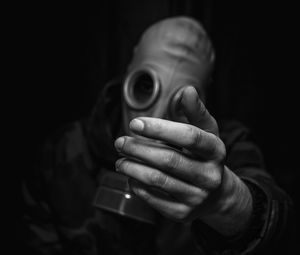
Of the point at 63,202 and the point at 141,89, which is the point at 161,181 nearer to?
the point at 141,89

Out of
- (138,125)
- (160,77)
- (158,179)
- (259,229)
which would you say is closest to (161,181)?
(158,179)

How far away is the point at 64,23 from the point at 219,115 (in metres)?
0.74

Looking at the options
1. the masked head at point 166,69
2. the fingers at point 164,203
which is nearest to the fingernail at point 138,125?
the fingers at point 164,203

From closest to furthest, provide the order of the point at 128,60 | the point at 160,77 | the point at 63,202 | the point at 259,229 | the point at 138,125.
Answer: the point at 138,125 → the point at 259,229 → the point at 160,77 → the point at 63,202 → the point at 128,60

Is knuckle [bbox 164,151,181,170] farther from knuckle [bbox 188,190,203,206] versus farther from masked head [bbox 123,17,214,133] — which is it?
masked head [bbox 123,17,214,133]

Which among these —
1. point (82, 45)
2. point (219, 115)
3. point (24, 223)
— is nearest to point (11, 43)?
point (82, 45)

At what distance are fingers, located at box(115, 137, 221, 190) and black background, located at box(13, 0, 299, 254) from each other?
0.78 m

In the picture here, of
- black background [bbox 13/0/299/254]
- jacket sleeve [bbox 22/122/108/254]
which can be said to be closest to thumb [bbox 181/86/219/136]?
jacket sleeve [bbox 22/122/108/254]

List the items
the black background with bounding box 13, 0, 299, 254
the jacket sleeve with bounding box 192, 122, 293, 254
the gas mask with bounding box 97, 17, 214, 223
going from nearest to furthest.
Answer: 1. the jacket sleeve with bounding box 192, 122, 293, 254
2. the gas mask with bounding box 97, 17, 214, 223
3. the black background with bounding box 13, 0, 299, 254

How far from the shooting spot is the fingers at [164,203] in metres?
0.61

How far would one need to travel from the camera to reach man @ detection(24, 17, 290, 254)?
58 centimetres

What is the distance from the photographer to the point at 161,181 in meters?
0.58

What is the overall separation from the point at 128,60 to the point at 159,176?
89 centimetres

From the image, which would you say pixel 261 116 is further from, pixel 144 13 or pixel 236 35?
pixel 144 13
